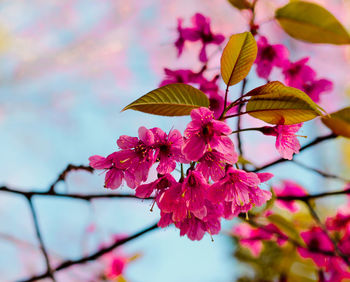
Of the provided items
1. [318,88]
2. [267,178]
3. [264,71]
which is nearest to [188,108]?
[267,178]

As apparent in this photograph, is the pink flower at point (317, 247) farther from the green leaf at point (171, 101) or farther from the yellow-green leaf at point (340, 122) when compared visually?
the green leaf at point (171, 101)

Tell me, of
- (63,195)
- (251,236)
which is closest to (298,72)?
(63,195)

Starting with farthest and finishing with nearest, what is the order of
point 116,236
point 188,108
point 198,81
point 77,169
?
point 116,236, point 198,81, point 77,169, point 188,108

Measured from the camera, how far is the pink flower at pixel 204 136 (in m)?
0.45

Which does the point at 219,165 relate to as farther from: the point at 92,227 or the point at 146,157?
the point at 92,227

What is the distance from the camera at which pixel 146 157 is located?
502mm

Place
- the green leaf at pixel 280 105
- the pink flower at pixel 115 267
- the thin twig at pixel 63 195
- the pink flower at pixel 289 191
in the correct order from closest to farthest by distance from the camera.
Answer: the green leaf at pixel 280 105 → the thin twig at pixel 63 195 → the pink flower at pixel 289 191 → the pink flower at pixel 115 267

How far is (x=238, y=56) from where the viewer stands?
484 millimetres

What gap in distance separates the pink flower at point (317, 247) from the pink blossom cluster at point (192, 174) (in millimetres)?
447

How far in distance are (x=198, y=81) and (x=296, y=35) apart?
0.22m

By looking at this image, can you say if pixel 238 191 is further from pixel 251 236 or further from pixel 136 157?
pixel 251 236

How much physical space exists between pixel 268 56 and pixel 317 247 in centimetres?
53

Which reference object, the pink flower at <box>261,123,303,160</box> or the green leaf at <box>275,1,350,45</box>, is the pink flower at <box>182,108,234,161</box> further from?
the green leaf at <box>275,1,350,45</box>

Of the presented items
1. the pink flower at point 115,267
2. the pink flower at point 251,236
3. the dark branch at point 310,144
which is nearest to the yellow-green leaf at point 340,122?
the dark branch at point 310,144
